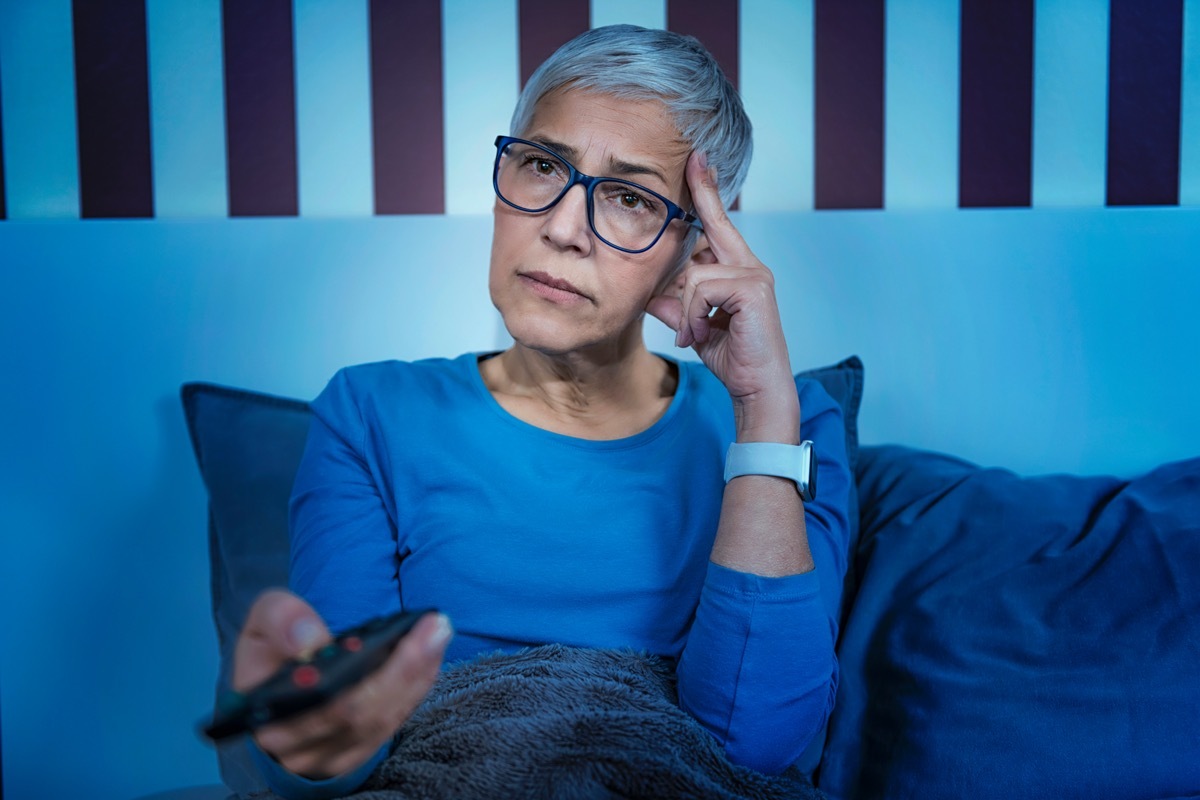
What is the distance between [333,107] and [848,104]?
106 centimetres

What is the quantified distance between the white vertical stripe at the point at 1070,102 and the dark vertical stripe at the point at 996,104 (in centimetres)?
2

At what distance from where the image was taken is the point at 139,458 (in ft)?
5.13

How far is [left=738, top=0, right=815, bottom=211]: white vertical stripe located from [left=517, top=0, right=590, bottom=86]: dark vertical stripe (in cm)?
35

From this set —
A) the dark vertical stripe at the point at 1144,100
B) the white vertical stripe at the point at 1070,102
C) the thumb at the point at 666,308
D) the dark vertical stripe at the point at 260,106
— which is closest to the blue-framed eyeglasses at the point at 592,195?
the thumb at the point at 666,308

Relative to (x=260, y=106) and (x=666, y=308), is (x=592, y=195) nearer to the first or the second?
(x=666, y=308)

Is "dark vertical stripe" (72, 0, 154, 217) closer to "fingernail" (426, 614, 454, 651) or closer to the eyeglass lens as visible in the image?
the eyeglass lens

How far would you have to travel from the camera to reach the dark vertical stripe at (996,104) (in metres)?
1.72

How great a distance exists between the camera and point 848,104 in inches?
68.5

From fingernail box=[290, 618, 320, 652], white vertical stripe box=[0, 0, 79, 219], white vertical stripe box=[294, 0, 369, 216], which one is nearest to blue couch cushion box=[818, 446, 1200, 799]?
fingernail box=[290, 618, 320, 652]

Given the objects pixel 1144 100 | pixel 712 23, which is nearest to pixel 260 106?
pixel 712 23

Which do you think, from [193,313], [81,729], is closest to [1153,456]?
[193,313]

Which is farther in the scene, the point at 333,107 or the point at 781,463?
the point at 333,107

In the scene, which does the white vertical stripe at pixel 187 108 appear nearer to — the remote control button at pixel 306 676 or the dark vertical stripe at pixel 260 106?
the dark vertical stripe at pixel 260 106

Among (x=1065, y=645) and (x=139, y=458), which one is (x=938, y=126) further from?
(x=139, y=458)
